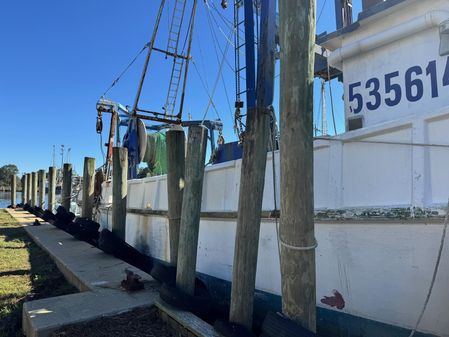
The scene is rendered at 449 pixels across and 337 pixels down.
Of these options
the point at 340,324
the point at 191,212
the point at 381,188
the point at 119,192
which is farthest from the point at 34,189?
the point at 381,188

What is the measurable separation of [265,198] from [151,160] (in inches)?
302

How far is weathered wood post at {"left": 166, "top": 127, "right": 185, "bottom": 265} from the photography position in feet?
16.6

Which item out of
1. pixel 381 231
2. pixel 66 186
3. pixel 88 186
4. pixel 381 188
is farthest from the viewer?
pixel 66 186

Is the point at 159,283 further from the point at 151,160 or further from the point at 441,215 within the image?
the point at 151,160

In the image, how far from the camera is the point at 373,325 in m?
3.48

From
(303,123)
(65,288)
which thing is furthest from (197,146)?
(65,288)

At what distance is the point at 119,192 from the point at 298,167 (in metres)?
6.24

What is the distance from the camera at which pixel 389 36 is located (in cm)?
433

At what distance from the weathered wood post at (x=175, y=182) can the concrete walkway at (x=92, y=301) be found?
650mm

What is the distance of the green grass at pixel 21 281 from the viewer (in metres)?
4.29

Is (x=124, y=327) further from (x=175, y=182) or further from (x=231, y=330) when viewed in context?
(x=175, y=182)

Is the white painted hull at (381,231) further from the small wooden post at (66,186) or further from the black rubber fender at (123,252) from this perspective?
the small wooden post at (66,186)

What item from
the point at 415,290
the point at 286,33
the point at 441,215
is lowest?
the point at 415,290

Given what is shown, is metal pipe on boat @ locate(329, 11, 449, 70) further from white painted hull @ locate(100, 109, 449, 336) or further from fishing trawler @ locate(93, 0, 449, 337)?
white painted hull @ locate(100, 109, 449, 336)
